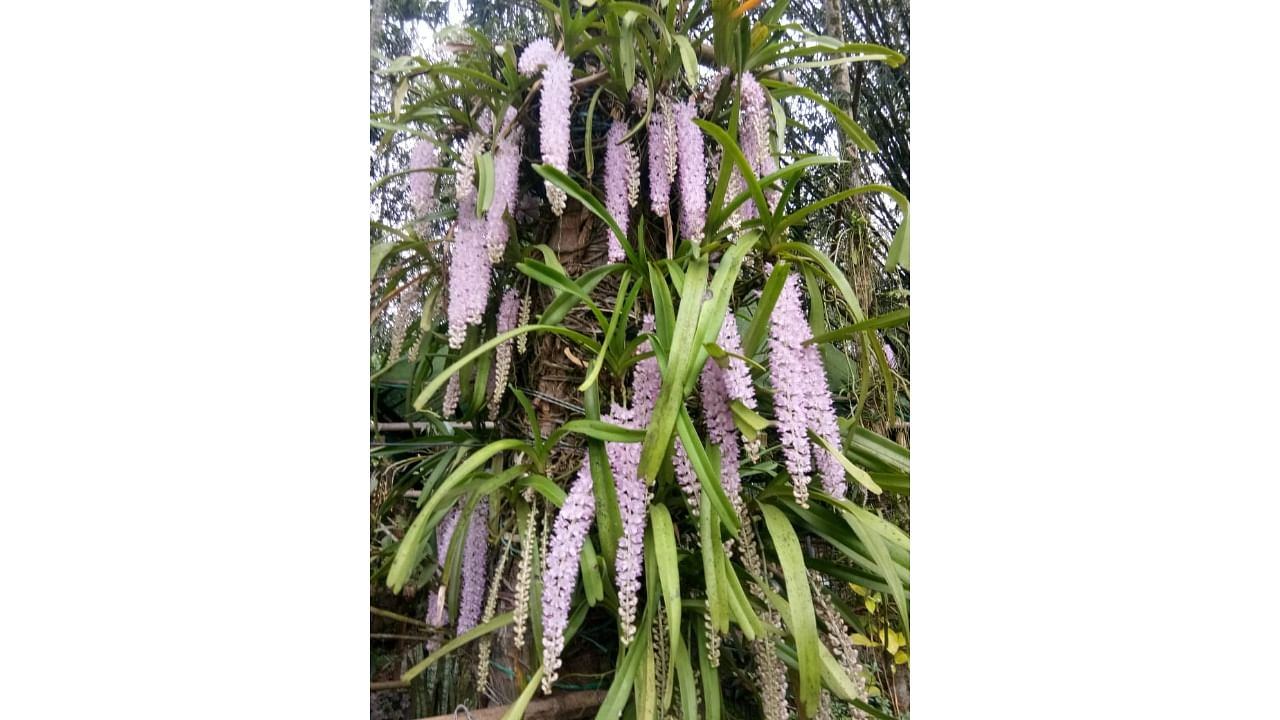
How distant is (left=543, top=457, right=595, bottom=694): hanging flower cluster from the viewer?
75cm

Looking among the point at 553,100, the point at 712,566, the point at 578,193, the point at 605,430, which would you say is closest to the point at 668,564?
the point at 712,566

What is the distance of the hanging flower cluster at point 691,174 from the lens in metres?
0.87

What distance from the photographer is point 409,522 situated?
36.1 inches

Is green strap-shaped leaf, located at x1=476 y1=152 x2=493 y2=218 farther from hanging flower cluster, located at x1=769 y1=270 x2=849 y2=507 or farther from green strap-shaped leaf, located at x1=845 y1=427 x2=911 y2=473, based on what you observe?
green strap-shaped leaf, located at x1=845 y1=427 x2=911 y2=473

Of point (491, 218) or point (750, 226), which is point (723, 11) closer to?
point (750, 226)

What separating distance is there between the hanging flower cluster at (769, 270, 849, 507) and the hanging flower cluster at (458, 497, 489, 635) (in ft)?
1.10

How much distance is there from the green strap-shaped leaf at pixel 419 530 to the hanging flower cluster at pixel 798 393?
0.27 m

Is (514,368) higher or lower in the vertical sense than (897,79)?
lower

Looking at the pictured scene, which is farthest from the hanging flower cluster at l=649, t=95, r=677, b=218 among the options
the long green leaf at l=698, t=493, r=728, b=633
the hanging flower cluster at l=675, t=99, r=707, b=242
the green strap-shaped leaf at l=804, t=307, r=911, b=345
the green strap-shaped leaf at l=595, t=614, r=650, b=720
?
the green strap-shaped leaf at l=595, t=614, r=650, b=720

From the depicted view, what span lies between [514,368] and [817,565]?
41 centimetres

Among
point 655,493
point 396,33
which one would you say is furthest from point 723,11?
point 655,493

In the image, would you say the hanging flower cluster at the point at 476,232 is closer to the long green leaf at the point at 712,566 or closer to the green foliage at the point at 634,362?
the green foliage at the point at 634,362

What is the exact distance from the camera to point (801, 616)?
76 cm

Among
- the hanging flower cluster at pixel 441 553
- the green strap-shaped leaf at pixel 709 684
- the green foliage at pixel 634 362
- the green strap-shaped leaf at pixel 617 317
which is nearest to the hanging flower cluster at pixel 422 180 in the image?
the green foliage at pixel 634 362
